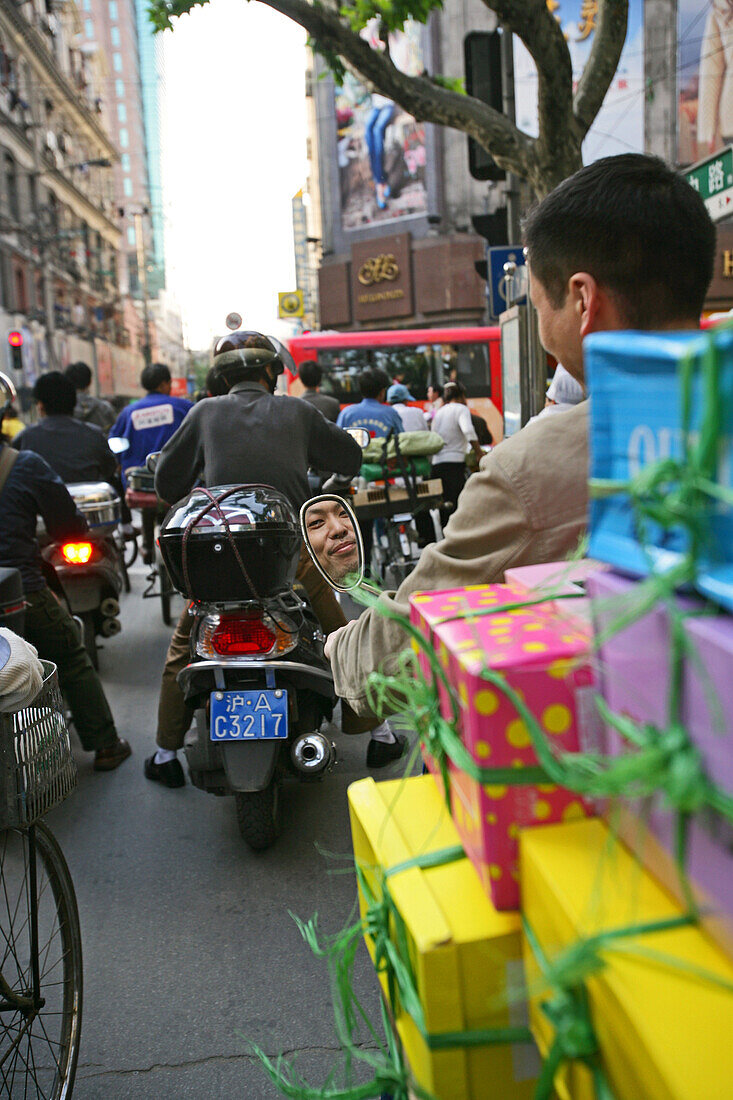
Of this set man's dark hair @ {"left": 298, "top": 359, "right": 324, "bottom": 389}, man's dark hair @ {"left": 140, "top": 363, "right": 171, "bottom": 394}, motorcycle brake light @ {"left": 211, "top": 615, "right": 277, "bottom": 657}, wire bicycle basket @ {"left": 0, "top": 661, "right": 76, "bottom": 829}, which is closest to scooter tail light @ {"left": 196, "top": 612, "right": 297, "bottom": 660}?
motorcycle brake light @ {"left": 211, "top": 615, "right": 277, "bottom": 657}

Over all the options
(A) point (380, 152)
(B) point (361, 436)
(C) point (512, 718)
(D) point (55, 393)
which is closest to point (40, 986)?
(C) point (512, 718)

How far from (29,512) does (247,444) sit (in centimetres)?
118

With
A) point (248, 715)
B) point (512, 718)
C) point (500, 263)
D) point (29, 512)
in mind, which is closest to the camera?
point (512, 718)

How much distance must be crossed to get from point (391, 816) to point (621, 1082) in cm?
55

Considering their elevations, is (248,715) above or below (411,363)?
below

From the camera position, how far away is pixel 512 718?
3.32 feet

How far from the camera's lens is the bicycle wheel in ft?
7.57

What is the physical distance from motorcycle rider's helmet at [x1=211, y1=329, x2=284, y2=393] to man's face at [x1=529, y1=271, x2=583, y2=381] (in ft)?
8.93

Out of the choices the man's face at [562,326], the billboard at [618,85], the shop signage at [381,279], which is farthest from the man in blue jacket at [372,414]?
the shop signage at [381,279]

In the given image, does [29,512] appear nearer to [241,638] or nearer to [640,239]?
[241,638]

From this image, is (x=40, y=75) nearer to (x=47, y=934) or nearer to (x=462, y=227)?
(x=462, y=227)

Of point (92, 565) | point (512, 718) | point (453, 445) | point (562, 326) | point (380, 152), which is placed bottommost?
point (92, 565)

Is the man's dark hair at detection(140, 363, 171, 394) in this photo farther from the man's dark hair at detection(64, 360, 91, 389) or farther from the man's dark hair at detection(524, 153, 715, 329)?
the man's dark hair at detection(524, 153, 715, 329)

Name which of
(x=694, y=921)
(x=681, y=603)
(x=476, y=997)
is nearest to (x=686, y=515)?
(x=681, y=603)
